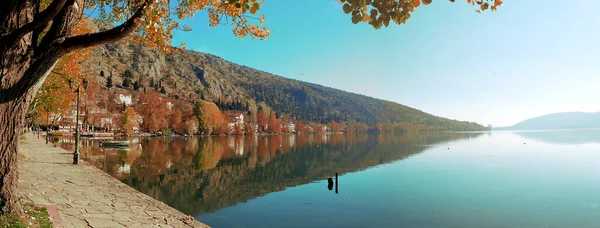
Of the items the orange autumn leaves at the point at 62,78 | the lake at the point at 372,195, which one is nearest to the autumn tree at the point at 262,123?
the lake at the point at 372,195

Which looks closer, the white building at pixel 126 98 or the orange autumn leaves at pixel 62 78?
the orange autumn leaves at pixel 62 78

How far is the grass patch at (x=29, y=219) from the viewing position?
18.1 ft

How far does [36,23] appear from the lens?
177 inches

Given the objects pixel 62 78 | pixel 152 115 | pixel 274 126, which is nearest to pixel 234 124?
pixel 274 126

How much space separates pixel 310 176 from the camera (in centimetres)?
2861

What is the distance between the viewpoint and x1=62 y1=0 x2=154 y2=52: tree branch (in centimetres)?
517

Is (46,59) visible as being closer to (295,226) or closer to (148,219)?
(148,219)

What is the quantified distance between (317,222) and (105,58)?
203414 mm

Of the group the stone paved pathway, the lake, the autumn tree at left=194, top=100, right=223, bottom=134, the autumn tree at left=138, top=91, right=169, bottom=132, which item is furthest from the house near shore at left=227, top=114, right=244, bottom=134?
the stone paved pathway

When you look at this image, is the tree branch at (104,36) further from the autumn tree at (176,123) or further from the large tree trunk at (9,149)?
the autumn tree at (176,123)

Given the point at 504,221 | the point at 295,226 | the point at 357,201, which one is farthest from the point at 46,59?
the point at 504,221

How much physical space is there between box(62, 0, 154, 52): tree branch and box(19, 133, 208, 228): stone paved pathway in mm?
4387

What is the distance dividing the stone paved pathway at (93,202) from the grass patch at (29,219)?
74 cm

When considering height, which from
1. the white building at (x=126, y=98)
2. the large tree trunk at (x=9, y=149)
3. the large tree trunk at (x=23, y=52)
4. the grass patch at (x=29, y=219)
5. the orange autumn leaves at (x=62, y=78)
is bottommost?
the grass patch at (x=29, y=219)
